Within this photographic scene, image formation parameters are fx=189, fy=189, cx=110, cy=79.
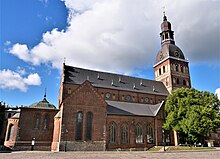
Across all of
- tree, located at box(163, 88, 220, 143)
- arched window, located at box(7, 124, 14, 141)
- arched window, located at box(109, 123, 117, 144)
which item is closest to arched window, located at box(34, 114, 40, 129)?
arched window, located at box(7, 124, 14, 141)

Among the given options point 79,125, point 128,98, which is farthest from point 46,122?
point 128,98


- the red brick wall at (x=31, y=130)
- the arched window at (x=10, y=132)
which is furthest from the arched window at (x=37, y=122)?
the arched window at (x=10, y=132)

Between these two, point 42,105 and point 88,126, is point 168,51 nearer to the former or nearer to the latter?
point 88,126

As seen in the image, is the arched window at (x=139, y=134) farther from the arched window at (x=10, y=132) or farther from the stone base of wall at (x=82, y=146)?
the arched window at (x=10, y=132)

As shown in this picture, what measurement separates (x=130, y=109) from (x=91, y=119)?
10.2 m

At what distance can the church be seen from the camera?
32.9m

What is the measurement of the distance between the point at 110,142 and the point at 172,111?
557 inches

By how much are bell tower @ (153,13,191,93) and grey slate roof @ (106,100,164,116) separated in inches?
454

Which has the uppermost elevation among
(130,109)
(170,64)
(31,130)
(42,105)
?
(170,64)

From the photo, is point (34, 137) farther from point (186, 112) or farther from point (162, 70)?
point (162, 70)

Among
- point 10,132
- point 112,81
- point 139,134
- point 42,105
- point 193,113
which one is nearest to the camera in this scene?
point 193,113

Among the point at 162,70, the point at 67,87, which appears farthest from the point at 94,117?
the point at 162,70

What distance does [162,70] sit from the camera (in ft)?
182

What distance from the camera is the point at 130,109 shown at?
4106 cm
